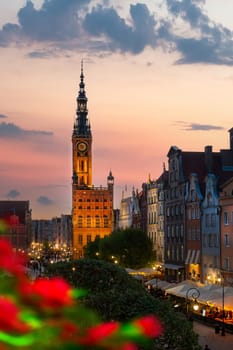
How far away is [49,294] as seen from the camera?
9.41 ft

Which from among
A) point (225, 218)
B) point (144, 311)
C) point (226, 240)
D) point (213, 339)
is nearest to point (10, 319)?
point (144, 311)

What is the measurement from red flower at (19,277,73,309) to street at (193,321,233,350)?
4202 cm

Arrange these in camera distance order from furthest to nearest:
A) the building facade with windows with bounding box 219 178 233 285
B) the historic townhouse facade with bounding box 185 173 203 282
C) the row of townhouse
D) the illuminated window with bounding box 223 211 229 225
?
Result: 1. the historic townhouse facade with bounding box 185 173 203 282
2. the row of townhouse
3. the illuminated window with bounding box 223 211 229 225
4. the building facade with windows with bounding box 219 178 233 285

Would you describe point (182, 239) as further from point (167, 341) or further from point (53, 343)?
point (53, 343)

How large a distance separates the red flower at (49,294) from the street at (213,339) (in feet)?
138

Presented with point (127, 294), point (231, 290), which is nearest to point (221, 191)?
point (231, 290)

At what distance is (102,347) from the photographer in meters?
2.81

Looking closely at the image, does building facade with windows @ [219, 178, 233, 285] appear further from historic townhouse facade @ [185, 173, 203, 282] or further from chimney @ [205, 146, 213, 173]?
chimney @ [205, 146, 213, 173]

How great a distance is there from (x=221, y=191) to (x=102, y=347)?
80599 mm

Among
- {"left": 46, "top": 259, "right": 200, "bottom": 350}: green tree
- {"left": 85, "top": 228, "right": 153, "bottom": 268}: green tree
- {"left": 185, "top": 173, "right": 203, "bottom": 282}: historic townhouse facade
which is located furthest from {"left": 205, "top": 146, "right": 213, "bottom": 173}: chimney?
{"left": 46, "top": 259, "right": 200, "bottom": 350}: green tree

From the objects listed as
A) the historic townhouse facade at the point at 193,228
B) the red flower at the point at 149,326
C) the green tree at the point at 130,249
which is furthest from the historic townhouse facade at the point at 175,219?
the red flower at the point at 149,326

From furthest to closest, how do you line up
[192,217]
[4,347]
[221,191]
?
[192,217] < [221,191] < [4,347]

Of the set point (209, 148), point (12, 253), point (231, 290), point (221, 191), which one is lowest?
point (231, 290)

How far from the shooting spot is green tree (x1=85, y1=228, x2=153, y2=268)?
103125mm
